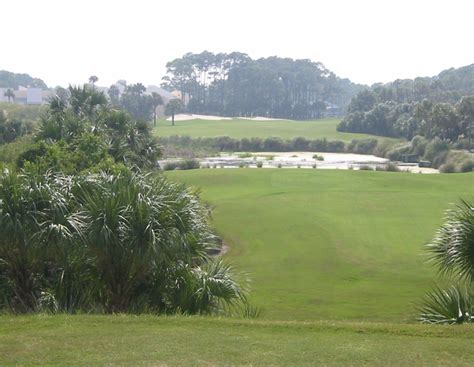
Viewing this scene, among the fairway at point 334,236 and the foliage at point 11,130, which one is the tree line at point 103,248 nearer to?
the fairway at point 334,236

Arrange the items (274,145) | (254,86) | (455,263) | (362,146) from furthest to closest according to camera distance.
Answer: (254,86), (274,145), (362,146), (455,263)

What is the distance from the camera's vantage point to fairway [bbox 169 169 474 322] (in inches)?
792

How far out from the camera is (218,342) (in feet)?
32.6

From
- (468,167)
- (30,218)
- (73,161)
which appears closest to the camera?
(30,218)

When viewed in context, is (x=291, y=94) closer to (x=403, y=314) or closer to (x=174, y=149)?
(x=174, y=149)

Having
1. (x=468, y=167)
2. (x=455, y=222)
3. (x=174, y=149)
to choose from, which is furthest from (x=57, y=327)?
(x=174, y=149)

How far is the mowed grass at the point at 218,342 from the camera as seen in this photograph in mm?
9109

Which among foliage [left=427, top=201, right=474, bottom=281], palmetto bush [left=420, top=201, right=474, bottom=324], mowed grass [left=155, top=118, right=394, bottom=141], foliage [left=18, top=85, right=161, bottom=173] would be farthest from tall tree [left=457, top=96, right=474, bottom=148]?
foliage [left=427, top=201, right=474, bottom=281]

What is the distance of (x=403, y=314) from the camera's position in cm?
1814

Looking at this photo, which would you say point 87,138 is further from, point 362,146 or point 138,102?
point 138,102

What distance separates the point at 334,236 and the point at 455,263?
55.1ft

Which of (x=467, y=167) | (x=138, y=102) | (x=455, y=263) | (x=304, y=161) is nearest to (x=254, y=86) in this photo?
(x=138, y=102)

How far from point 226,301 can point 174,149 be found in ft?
242

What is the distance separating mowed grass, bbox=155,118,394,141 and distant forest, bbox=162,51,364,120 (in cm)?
2690
